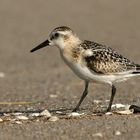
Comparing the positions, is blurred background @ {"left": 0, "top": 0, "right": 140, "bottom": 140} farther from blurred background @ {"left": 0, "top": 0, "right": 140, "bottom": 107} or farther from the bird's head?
the bird's head

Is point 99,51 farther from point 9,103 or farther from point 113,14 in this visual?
point 113,14

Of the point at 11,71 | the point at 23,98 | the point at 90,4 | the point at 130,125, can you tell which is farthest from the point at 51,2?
the point at 130,125

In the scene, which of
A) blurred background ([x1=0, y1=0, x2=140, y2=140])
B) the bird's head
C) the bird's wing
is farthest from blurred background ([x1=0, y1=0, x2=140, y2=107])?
the bird's wing

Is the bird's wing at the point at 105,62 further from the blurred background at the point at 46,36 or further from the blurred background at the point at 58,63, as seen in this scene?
the blurred background at the point at 46,36

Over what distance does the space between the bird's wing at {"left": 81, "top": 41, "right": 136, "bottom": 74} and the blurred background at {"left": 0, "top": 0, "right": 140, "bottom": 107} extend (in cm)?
159

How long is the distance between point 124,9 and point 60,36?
14062 mm

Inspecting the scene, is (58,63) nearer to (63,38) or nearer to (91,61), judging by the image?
(63,38)

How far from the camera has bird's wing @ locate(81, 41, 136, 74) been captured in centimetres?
870

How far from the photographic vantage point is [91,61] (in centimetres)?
867

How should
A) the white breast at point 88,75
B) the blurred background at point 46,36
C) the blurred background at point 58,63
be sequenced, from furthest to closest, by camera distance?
the blurred background at point 46,36, the white breast at point 88,75, the blurred background at point 58,63

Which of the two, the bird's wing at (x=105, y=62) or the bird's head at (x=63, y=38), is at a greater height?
the bird's head at (x=63, y=38)

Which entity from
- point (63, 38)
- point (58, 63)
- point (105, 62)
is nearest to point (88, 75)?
point (105, 62)

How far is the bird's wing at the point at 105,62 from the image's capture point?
28.6ft

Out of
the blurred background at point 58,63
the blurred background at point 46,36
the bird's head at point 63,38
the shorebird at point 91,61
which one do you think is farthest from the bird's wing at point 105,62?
the blurred background at point 46,36
